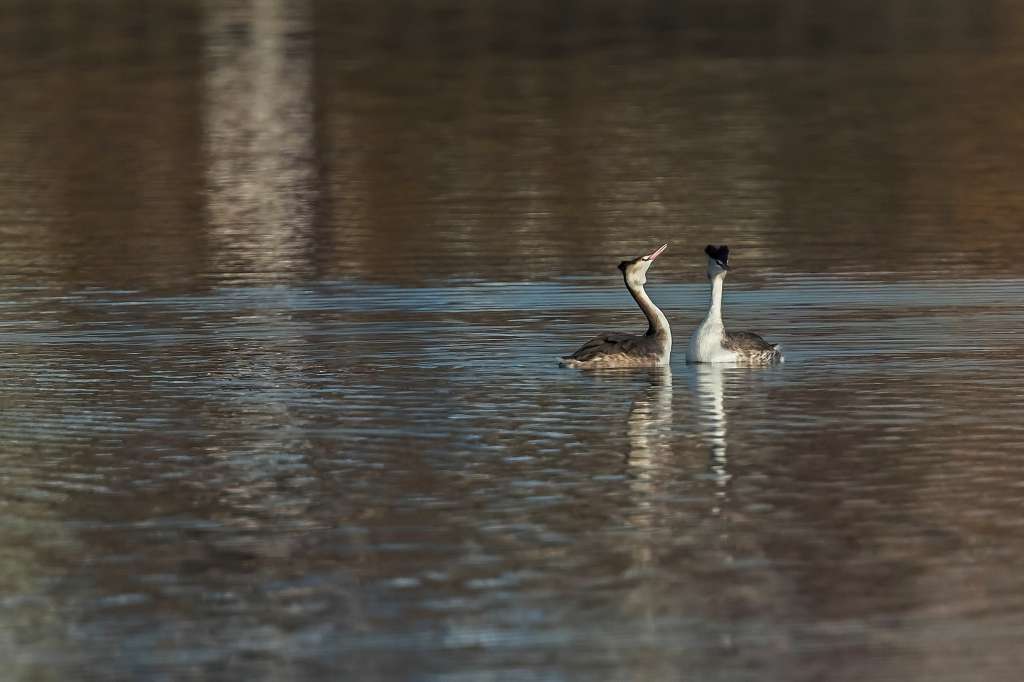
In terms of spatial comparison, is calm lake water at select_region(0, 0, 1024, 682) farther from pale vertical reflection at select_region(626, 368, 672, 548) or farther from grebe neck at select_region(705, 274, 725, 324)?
grebe neck at select_region(705, 274, 725, 324)

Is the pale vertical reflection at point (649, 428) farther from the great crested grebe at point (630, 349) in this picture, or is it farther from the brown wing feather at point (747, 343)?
the brown wing feather at point (747, 343)

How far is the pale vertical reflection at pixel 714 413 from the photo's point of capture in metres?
15.9

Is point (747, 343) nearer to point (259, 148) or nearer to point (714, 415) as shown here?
point (714, 415)

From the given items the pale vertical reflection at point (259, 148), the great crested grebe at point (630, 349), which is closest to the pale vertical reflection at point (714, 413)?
the great crested grebe at point (630, 349)

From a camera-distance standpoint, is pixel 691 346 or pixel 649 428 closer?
pixel 649 428

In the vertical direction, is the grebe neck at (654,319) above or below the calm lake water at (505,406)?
above

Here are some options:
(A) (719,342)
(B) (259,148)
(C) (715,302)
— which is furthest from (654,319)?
(B) (259,148)

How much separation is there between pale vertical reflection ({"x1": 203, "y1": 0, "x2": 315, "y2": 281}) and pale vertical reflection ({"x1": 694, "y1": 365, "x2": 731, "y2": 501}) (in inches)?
331

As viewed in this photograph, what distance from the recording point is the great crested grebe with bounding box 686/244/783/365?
20234mm

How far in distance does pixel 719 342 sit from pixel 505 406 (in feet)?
9.42

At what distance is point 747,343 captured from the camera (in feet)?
66.2

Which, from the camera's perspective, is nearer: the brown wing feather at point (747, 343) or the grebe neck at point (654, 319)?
the brown wing feather at point (747, 343)

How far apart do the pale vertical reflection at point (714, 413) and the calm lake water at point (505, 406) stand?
2.5 inches

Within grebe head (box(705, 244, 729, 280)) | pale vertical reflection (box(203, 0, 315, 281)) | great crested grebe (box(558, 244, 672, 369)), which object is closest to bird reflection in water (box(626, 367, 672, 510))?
great crested grebe (box(558, 244, 672, 369))
